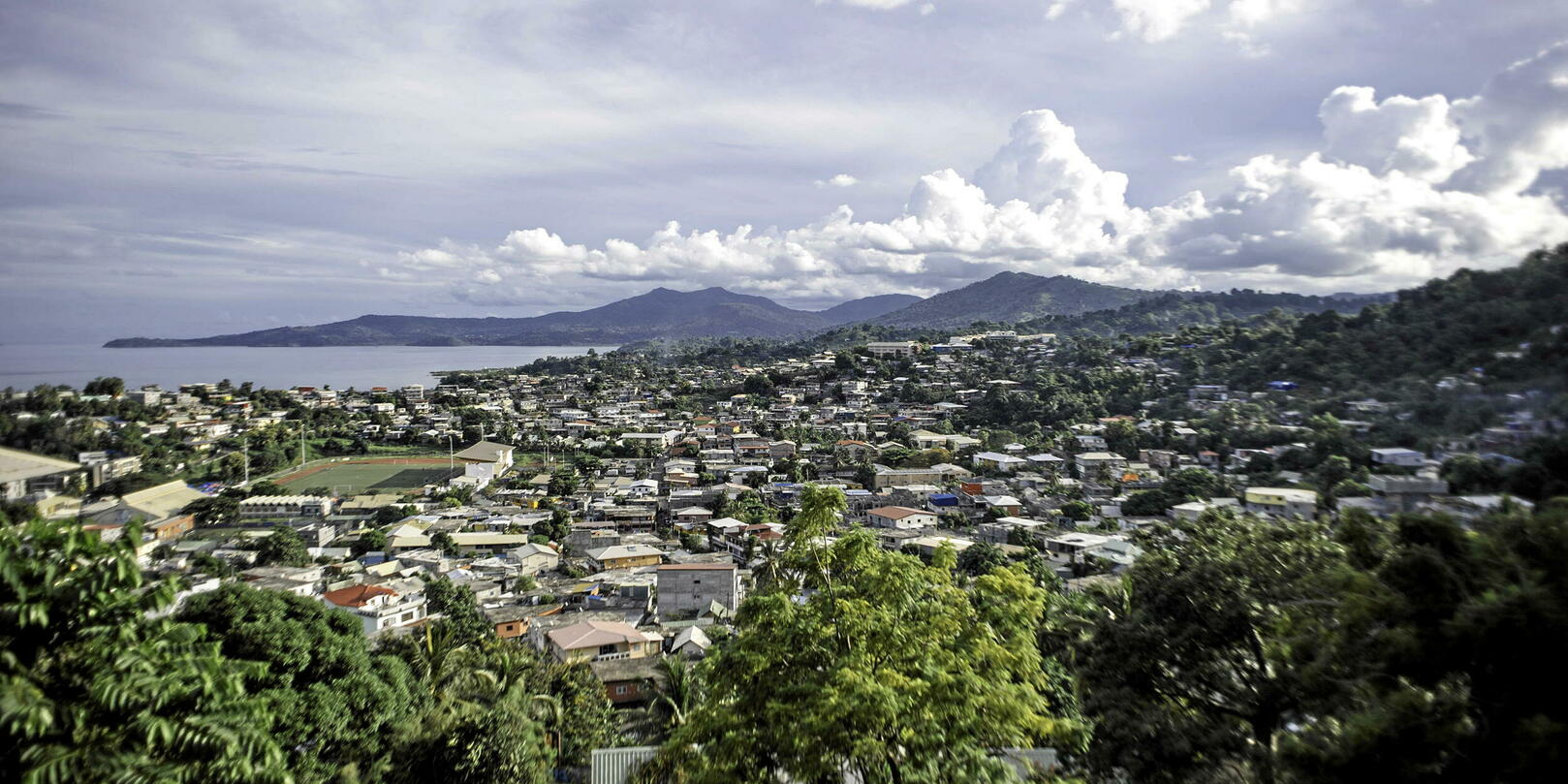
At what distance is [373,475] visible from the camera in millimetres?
30328

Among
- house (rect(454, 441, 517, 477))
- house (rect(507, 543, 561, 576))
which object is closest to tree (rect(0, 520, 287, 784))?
house (rect(507, 543, 561, 576))

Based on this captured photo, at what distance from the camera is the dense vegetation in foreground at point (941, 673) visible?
2.25m

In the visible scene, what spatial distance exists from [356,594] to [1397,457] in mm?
19013

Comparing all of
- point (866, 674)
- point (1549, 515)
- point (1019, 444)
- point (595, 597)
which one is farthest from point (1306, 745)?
point (1019, 444)

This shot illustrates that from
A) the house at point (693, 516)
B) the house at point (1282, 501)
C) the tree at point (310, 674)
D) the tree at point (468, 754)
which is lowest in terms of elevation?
the house at point (693, 516)

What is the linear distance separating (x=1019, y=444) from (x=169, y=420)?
35.7 m

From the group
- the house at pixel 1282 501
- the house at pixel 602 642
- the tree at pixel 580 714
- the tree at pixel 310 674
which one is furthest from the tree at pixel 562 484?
the tree at pixel 310 674

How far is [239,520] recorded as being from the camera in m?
22.3

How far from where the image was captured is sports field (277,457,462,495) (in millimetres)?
27859

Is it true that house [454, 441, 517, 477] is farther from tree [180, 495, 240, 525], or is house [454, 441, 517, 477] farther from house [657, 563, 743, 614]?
house [657, 563, 743, 614]

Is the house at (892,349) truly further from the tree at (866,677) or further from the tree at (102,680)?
the tree at (102,680)

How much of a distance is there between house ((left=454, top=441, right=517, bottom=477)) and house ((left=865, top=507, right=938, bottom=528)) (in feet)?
53.8

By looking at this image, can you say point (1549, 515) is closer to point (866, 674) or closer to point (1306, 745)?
point (1306, 745)

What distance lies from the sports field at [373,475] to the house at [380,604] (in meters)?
14.6
